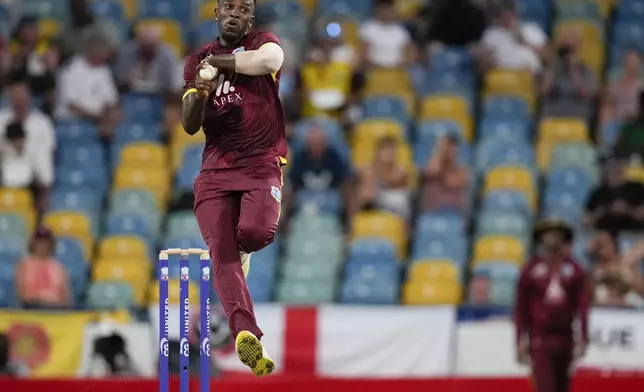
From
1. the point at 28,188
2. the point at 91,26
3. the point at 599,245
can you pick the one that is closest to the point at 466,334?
the point at 599,245

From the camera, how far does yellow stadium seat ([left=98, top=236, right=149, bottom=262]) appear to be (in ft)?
44.0

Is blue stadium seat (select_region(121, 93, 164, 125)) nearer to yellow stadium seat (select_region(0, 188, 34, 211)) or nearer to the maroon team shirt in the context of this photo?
yellow stadium seat (select_region(0, 188, 34, 211))

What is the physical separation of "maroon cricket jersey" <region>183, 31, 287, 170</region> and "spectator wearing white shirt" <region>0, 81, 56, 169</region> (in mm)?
6765

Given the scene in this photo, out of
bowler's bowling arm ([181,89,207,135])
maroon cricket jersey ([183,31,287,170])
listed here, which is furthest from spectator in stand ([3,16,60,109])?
bowler's bowling arm ([181,89,207,135])

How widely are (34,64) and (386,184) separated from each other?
159 inches

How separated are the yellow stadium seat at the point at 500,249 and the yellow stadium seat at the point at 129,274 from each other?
3007 mm

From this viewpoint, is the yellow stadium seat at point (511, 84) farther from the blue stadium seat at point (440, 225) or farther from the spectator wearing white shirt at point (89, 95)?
the spectator wearing white shirt at point (89, 95)

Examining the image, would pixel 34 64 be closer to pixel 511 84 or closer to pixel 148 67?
pixel 148 67

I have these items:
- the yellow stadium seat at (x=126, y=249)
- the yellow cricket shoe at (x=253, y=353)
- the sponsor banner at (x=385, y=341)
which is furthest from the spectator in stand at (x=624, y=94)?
the yellow cricket shoe at (x=253, y=353)

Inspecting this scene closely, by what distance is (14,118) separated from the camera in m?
14.3

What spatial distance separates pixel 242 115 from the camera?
24.8ft

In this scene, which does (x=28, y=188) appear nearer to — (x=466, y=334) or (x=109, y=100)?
(x=109, y=100)

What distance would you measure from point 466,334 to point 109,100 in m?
4.74

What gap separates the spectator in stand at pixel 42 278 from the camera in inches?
506
